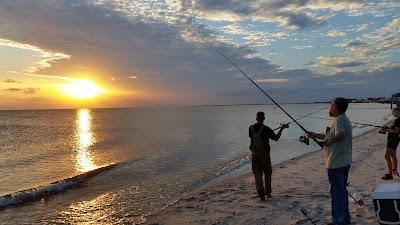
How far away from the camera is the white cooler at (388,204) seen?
4934 millimetres

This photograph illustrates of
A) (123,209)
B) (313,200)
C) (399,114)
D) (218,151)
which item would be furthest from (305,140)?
(218,151)

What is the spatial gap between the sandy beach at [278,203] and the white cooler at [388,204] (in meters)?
1.40

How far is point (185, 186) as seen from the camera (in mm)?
13672

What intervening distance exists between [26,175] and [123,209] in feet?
35.3

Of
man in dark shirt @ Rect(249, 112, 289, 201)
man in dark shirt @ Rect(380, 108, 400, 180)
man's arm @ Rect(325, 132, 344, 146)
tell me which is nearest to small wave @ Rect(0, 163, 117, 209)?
man in dark shirt @ Rect(249, 112, 289, 201)

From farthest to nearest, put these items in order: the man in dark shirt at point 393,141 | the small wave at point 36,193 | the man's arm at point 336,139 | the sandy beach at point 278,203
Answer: the small wave at point 36,193 < the man in dark shirt at point 393,141 < the sandy beach at point 278,203 < the man's arm at point 336,139

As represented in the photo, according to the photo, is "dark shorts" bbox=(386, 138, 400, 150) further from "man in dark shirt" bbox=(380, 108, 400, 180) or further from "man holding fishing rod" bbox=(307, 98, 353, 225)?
"man holding fishing rod" bbox=(307, 98, 353, 225)

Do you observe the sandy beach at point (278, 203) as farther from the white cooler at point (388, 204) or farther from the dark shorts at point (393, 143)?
the white cooler at point (388, 204)

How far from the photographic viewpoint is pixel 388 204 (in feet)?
16.4

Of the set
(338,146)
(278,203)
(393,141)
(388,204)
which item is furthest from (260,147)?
(393,141)

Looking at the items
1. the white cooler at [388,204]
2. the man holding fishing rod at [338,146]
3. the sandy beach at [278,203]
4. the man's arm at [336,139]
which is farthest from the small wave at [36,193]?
the white cooler at [388,204]

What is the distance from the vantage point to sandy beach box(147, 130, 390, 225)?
7172 mm

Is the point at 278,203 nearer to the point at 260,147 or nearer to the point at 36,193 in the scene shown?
the point at 260,147

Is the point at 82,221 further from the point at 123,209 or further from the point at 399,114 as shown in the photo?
the point at 399,114
